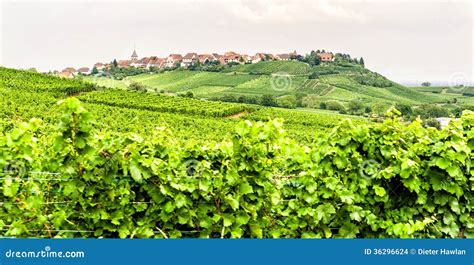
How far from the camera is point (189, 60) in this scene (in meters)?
57.8

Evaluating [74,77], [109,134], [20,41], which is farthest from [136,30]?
[109,134]

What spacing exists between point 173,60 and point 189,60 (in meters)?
1.62

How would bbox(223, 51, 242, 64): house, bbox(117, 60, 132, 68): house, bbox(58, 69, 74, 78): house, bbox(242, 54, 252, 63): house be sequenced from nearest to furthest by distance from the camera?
bbox(58, 69, 74, 78): house → bbox(117, 60, 132, 68): house → bbox(223, 51, 242, 64): house → bbox(242, 54, 252, 63): house

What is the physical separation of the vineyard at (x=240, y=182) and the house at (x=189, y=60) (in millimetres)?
53248

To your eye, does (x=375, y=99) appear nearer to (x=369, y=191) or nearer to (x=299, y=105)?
(x=299, y=105)

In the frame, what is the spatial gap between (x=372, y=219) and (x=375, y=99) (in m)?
42.5

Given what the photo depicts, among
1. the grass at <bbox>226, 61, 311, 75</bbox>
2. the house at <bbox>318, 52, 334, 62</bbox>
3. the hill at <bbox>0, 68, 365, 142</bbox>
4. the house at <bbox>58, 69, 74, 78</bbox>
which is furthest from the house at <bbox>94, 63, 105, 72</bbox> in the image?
the house at <bbox>318, 52, 334, 62</bbox>

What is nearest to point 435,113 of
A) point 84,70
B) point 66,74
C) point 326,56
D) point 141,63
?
point 326,56

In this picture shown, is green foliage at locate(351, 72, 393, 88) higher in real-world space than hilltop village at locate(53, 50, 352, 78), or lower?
lower

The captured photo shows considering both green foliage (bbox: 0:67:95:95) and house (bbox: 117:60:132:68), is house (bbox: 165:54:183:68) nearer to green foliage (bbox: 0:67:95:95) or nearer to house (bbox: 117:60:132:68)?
house (bbox: 117:60:132:68)

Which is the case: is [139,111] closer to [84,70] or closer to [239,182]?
[84,70]

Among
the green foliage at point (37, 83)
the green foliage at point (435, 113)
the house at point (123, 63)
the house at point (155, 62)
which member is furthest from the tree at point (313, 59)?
the green foliage at point (435, 113)

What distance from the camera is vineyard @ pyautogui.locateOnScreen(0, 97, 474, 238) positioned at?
12.1 feet

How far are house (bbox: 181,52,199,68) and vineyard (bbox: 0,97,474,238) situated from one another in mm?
53248
